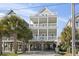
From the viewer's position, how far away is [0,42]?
5277 millimetres

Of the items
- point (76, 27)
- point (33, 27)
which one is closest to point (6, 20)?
point (33, 27)

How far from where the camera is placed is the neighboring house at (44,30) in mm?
5219

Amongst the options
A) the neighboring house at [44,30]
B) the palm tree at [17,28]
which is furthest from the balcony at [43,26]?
the palm tree at [17,28]

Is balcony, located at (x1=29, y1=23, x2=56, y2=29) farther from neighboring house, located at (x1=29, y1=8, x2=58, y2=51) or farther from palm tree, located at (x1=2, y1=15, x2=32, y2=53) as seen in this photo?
palm tree, located at (x1=2, y1=15, x2=32, y2=53)

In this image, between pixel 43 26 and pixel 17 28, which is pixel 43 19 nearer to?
pixel 43 26

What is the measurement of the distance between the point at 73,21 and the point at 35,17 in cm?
70

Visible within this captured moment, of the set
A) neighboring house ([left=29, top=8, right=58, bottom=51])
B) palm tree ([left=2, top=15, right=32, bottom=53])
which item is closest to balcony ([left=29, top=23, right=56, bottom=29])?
neighboring house ([left=29, top=8, right=58, bottom=51])

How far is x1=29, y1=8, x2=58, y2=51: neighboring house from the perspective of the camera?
5.22 metres

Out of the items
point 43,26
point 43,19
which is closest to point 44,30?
point 43,26

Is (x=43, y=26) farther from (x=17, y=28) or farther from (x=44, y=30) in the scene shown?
(x=17, y=28)

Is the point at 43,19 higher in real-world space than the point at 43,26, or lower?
higher

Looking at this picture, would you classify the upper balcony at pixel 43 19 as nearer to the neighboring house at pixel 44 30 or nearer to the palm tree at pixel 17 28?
the neighboring house at pixel 44 30

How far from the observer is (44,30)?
527 cm

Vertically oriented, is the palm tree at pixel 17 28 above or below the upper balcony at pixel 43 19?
below
